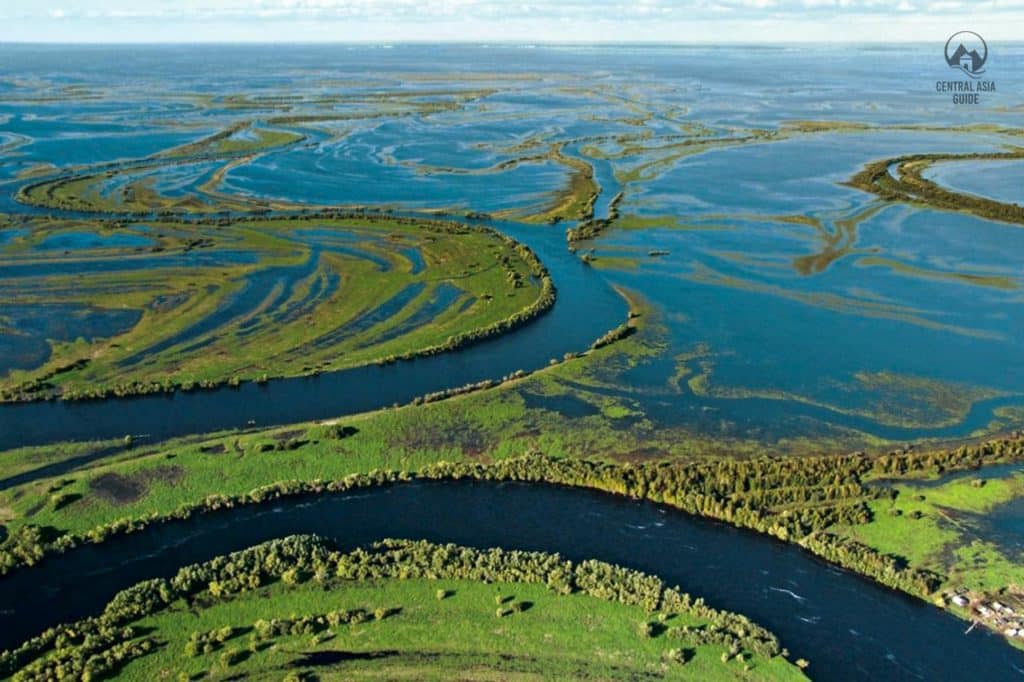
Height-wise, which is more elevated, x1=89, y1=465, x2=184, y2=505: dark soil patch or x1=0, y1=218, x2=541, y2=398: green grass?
x1=0, y1=218, x2=541, y2=398: green grass

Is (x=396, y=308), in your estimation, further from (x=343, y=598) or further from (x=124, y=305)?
(x=343, y=598)

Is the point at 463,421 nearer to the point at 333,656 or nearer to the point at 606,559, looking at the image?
the point at 606,559

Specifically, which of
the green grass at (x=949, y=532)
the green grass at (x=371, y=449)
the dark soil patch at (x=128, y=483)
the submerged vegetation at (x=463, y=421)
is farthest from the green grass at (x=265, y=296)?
the green grass at (x=949, y=532)

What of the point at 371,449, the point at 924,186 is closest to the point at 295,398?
the point at 371,449

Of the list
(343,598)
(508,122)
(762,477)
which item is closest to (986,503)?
(762,477)

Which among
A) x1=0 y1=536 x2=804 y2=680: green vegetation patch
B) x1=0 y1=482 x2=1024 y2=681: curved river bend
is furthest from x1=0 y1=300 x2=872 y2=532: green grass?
x1=0 y1=536 x2=804 y2=680: green vegetation patch

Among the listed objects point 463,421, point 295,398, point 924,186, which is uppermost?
point 924,186

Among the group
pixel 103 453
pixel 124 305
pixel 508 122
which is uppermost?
pixel 508 122

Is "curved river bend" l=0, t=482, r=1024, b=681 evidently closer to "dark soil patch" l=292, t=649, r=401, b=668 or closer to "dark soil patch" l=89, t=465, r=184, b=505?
"dark soil patch" l=89, t=465, r=184, b=505

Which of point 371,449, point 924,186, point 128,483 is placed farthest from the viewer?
point 924,186
